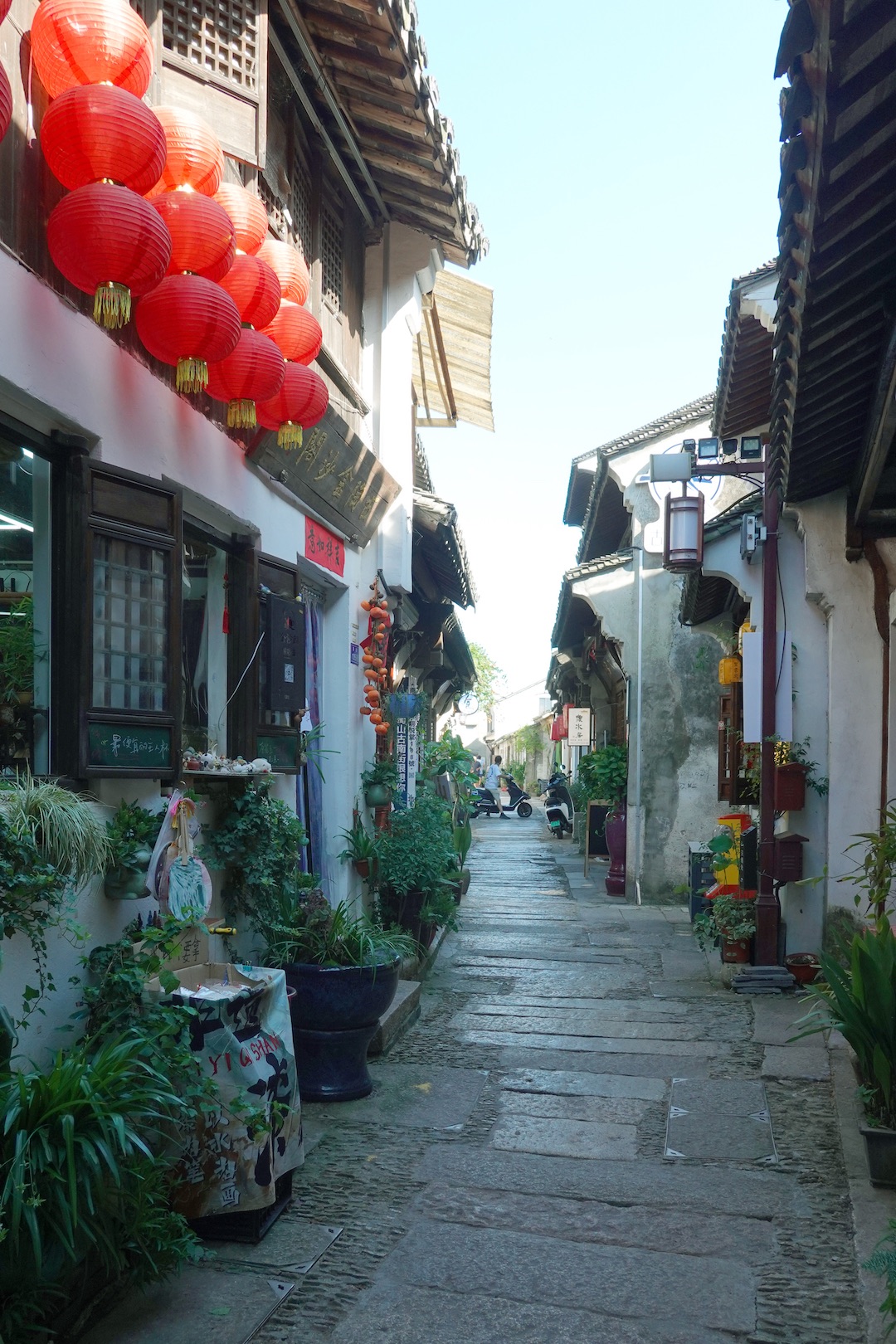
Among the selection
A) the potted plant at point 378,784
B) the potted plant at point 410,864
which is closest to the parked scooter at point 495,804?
the potted plant at point 410,864

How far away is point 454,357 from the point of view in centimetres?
1284

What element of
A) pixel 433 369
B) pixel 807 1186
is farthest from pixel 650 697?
pixel 807 1186

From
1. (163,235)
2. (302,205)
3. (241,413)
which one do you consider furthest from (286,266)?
(302,205)

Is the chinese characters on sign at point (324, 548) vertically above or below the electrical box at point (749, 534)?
below

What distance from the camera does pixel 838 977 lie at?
5012mm

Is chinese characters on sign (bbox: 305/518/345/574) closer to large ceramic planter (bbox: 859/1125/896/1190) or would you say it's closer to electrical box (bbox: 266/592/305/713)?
electrical box (bbox: 266/592/305/713)

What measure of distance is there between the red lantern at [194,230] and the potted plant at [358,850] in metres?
4.95

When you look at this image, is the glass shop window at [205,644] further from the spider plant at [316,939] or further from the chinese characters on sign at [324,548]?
the chinese characters on sign at [324,548]

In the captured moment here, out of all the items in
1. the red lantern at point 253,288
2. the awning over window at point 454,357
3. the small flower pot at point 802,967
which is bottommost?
the small flower pot at point 802,967

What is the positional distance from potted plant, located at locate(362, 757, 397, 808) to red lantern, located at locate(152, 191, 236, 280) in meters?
5.22

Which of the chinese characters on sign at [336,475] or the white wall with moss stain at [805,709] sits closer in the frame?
the chinese characters on sign at [336,475]

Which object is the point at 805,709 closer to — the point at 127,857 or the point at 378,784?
the point at 378,784

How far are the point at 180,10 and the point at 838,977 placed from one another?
18.2 ft

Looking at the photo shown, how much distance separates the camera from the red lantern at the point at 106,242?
12.3 feet
